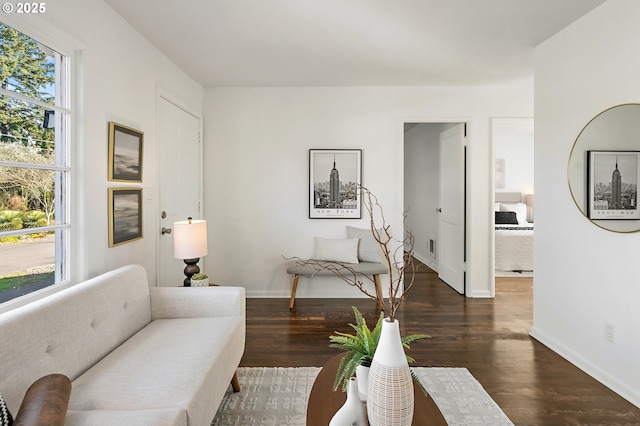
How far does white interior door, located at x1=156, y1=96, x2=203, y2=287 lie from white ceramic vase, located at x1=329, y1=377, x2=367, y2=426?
93.6 inches

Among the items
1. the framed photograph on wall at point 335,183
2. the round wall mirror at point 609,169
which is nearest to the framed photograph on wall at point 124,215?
the framed photograph on wall at point 335,183

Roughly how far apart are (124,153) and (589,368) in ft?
12.0

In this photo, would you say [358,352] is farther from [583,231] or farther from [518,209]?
[518,209]

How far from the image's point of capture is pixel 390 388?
1.11m

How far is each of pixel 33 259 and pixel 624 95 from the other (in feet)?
11.8

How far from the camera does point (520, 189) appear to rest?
7.37 meters

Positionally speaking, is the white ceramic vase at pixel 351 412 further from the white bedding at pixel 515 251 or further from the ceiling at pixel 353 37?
the white bedding at pixel 515 251

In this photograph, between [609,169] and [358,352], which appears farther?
[609,169]

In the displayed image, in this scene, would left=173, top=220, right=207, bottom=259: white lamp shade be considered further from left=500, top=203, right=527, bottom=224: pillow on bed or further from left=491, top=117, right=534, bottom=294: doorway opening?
left=500, top=203, right=527, bottom=224: pillow on bed

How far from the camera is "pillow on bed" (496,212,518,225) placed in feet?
20.9

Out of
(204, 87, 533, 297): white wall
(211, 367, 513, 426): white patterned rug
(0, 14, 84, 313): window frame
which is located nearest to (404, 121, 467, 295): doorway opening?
(204, 87, 533, 297): white wall

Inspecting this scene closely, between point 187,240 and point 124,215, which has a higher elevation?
point 124,215

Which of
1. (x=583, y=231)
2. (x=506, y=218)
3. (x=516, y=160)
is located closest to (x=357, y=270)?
(x=583, y=231)

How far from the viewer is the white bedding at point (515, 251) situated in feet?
17.2
